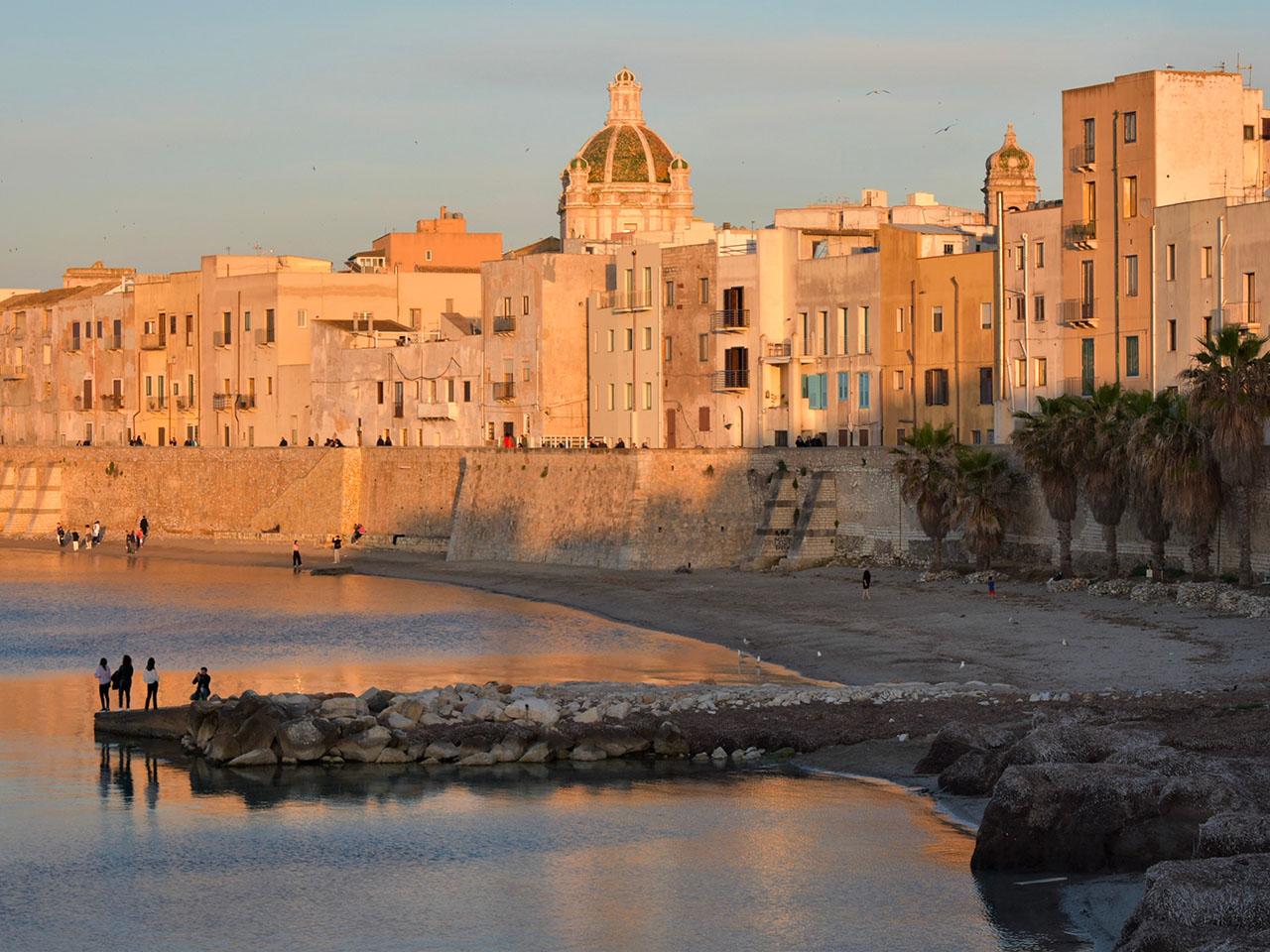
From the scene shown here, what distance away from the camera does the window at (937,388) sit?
56969 mm

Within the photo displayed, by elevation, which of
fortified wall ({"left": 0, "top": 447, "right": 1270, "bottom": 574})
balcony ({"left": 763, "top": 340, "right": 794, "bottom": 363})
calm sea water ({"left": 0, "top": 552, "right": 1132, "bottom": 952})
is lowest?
calm sea water ({"left": 0, "top": 552, "right": 1132, "bottom": 952})

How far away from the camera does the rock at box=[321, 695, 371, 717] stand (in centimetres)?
3022

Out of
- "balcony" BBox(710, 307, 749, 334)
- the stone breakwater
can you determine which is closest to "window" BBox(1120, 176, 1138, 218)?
"balcony" BBox(710, 307, 749, 334)

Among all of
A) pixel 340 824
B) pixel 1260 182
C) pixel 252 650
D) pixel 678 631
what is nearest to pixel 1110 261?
pixel 1260 182

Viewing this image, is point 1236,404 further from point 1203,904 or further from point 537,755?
point 1203,904

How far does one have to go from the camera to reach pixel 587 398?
231ft

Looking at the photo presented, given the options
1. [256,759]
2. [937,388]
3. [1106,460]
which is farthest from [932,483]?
[256,759]

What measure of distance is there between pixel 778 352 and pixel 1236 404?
26061 mm

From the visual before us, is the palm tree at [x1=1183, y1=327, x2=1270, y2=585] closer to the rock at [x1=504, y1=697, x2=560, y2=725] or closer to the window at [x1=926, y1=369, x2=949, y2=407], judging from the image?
the rock at [x1=504, y1=697, x2=560, y2=725]

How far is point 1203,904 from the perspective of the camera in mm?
16453

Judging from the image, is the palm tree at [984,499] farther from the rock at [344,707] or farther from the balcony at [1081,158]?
the rock at [344,707]

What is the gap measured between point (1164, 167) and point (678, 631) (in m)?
18.3

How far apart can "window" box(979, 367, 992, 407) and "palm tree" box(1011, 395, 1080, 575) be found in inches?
449

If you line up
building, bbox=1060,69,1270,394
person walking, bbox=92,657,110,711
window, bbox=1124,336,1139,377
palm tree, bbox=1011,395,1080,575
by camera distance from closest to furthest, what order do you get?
person walking, bbox=92,657,110,711
palm tree, bbox=1011,395,1080,575
building, bbox=1060,69,1270,394
window, bbox=1124,336,1139,377
